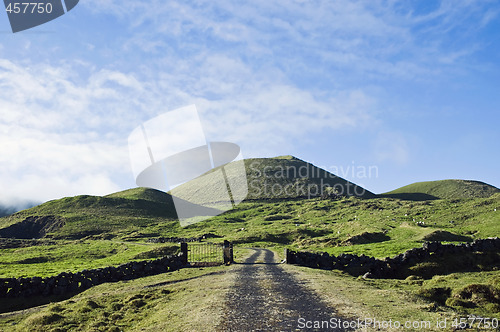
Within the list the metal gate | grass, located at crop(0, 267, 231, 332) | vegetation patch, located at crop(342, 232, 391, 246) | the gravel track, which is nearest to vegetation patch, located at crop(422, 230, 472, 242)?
vegetation patch, located at crop(342, 232, 391, 246)

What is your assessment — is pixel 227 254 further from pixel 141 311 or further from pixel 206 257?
pixel 141 311

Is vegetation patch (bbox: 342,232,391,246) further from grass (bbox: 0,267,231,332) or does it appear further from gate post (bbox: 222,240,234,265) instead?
grass (bbox: 0,267,231,332)

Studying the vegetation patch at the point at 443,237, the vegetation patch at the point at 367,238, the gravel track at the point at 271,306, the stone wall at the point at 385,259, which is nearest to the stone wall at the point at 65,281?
the gravel track at the point at 271,306

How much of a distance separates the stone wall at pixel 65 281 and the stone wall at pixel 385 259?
44.8ft

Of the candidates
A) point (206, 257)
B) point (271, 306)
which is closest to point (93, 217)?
point (206, 257)

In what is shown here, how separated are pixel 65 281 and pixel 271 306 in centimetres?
1910

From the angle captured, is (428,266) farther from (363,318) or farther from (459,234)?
(459,234)

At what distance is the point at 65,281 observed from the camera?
26.7 metres

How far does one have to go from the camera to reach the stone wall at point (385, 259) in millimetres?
27375

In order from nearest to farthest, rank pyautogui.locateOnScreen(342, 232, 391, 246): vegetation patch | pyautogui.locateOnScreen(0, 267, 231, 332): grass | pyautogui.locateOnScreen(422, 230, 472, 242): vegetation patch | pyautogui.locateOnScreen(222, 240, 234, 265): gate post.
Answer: pyautogui.locateOnScreen(0, 267, 231, 332): grass → pyautogui.locateOnScreen(222, 240, 234, 265): gate post → pyautogui.locateOnScreen(422, 230, 472, 242): vegetation patch → pyautogui.locateOnScreen(342, 232, 391, 246): vegetation patch

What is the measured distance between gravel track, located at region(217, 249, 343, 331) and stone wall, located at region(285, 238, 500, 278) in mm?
9143

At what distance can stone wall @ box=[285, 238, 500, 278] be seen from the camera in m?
27.4

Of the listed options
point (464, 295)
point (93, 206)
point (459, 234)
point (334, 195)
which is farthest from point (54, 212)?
point (464, 295)

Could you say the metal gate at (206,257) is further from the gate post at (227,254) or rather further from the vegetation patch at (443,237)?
the vegetation patch at (443,237)
